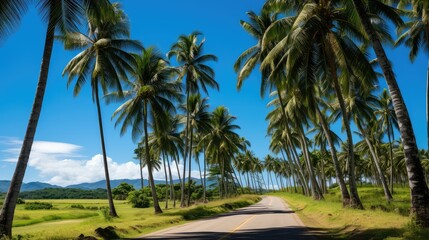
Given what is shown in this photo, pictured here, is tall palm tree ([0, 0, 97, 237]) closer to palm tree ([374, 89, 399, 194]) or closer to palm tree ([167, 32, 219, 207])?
palm tree ([167, 32, 219, 207])

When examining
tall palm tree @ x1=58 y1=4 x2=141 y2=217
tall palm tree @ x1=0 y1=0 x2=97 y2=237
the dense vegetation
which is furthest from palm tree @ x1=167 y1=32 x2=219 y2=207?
tall palm tree @ x1=0 y1=0 x2=97 y2=237

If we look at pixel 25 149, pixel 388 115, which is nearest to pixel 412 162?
pixel 25 149

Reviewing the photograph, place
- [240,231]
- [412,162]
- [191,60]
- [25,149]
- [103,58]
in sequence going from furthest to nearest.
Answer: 1. [191,60]
2. [103,58]
3. [240,231]
4. [25,149]
5. [412,162]

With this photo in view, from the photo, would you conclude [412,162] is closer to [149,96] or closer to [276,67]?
[276,67]

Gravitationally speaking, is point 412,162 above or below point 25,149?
below

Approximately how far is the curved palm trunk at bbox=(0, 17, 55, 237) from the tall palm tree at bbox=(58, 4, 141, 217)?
10373 millimetres

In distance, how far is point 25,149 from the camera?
42.1 feet

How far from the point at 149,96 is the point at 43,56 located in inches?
611

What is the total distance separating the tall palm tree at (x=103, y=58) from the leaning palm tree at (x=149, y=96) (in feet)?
7.57

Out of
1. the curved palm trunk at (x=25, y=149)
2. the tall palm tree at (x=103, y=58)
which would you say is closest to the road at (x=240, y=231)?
the curved palm trunk at (x=25, y=149)

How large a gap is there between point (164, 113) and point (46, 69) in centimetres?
1652

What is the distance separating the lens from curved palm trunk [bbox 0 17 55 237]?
1241cm

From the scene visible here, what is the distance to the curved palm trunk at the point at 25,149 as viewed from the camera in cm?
1241

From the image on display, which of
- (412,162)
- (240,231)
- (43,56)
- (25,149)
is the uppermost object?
(43,56)
